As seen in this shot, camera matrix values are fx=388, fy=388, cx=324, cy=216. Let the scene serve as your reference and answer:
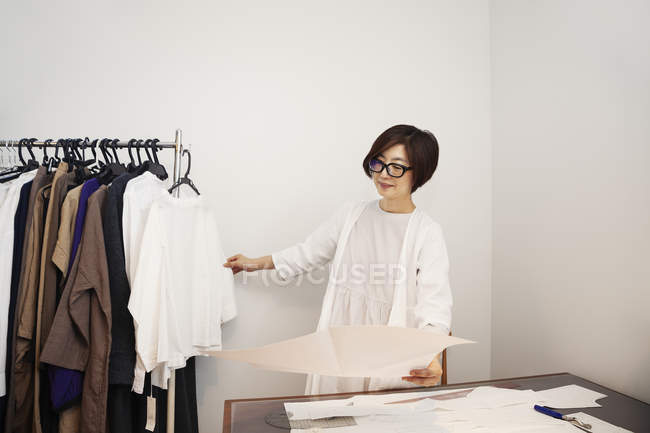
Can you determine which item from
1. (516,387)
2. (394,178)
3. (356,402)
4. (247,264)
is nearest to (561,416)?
(516,387)

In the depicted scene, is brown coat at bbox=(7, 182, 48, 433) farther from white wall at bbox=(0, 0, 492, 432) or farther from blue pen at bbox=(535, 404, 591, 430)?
blue pen at bbox=(535, 404, 591, 430)

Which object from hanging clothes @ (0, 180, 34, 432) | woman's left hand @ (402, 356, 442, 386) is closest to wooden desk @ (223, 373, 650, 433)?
woman's left hand @ (402, 356, 442, 386)

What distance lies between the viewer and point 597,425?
1032mm

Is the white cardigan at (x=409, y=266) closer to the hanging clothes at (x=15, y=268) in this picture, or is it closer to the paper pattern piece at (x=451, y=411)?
the paper pattern piece at (x=451, y=411)

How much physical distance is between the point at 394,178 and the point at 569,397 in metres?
0.90

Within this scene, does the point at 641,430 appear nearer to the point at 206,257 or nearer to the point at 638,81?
the point at 638,81

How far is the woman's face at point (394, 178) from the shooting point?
140cm

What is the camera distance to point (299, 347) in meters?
0.77

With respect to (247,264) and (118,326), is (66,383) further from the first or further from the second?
(247,264)

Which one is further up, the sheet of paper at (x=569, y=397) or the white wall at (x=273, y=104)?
the white wall at (x=273, y=104)

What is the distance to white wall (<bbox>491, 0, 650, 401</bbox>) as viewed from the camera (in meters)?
1.30

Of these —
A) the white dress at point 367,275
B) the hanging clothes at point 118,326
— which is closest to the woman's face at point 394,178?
the white dress at point 367,275

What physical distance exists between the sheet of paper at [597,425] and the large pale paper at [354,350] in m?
0.59

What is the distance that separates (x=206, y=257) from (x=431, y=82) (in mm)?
1490
